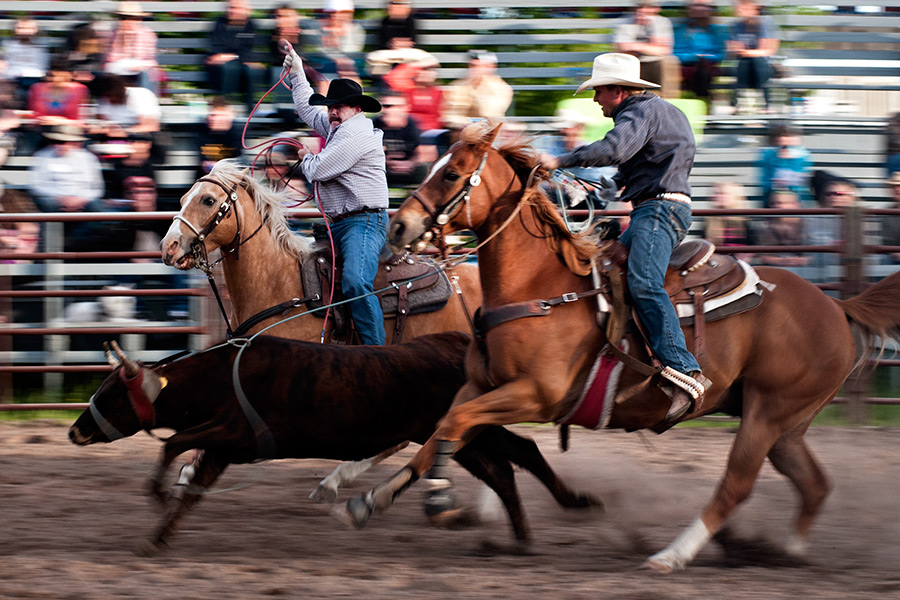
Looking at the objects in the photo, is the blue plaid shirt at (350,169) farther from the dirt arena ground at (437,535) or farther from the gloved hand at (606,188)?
the dirt arena ground at (437,535)

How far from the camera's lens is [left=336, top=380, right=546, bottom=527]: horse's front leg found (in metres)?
4.22

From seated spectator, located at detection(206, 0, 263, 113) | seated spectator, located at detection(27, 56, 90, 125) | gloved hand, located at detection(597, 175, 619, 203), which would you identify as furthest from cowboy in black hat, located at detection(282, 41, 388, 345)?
seated spectator, located at detection(27, 56, 90, 125)

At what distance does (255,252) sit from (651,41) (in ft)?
17.9

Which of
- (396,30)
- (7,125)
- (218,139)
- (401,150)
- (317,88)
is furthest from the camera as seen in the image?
(396,30)

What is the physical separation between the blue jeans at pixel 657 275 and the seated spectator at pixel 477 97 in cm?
443

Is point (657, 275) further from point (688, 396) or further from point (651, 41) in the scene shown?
point (651, 41)

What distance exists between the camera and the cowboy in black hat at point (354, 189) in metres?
5.70

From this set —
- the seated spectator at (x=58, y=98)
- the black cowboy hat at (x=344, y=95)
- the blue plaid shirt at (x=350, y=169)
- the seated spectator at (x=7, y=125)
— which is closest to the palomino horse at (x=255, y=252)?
the blue plaid shirt at (x=350, y=169)

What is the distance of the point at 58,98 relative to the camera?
9336 millimetres

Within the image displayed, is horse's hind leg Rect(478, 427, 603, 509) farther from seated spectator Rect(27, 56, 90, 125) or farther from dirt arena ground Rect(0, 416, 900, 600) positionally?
seated spectator Rect(27, 56, 90, 125)

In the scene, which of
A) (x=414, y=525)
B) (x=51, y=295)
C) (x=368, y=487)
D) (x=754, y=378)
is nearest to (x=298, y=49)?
(x=51, y=295)

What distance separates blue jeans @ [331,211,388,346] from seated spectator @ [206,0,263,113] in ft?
14.0

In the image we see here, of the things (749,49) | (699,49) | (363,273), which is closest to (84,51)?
(363,273)

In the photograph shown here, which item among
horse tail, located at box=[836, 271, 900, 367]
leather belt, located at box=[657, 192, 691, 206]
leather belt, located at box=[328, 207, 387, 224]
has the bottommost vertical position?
horse tail, located at box=[836, 271, 900, 367]
